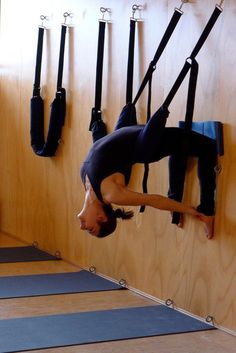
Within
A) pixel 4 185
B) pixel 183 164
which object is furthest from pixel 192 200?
pixel 4 185

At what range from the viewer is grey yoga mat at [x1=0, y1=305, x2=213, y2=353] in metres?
3.27

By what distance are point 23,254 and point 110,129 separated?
1572 millimetres

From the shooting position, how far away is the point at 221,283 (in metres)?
3.58

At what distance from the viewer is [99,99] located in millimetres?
4684

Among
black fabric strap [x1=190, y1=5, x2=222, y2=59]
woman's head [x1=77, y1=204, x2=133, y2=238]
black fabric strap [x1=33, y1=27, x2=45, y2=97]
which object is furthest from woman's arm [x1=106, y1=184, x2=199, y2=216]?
black fabric strap [x1=33, y1=27, x2=45, y2=97]

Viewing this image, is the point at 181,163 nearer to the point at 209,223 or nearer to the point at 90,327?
the point at 209,223

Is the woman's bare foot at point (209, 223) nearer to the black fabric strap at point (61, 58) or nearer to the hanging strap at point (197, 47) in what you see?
the hanging strap at point (197, 47)

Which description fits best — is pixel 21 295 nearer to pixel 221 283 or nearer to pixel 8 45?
pixel 221 283

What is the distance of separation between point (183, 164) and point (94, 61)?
147 centimetres

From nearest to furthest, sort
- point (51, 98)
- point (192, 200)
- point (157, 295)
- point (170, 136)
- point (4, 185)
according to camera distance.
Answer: point (170, 136) < point (192, 200) < point (157, 295) < point (51, 98) < point (4, 185)

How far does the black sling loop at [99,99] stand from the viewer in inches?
181

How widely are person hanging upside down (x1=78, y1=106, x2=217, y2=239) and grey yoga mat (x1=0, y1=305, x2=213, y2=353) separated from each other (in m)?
0.60

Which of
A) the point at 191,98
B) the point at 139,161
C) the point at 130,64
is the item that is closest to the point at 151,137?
the point at 139,161

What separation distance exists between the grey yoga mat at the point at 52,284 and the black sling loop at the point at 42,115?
1179 mm
